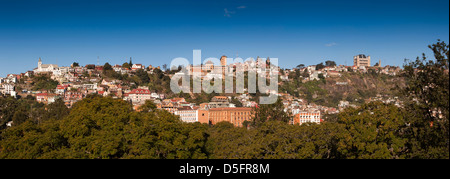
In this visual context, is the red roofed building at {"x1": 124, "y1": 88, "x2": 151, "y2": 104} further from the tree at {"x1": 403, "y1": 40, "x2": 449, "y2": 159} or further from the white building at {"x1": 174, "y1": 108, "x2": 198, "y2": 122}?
the tree at {"x1": 403, "y1": 40, "x2": 449, "y2": 159}

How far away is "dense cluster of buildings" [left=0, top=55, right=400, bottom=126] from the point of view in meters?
60.8

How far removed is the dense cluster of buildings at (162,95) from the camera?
60844mm

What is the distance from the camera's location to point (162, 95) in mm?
85062

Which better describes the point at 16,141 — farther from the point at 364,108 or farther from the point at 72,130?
the point at 364,108

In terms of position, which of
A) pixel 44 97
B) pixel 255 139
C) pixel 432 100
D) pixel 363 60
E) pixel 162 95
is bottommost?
pixel 255 139

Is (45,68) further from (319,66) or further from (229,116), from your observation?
(319,66)

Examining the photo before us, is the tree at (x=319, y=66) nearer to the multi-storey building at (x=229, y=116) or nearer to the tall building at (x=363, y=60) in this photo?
the tall building at (x=363, y=60)

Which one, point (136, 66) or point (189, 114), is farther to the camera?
point (136, 66)

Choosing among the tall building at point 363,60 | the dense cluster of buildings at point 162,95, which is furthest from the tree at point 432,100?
the tall building at point 363,60

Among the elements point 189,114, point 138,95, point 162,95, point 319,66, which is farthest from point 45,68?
point 319,66

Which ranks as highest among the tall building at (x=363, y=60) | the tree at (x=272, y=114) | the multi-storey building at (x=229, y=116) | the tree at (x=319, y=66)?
the tall building at (x=363, y=60)

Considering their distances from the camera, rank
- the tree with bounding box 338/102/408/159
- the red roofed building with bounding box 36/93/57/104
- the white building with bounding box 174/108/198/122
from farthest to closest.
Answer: the red roofed building with bounding box 36/93/57/104 < the white building with bounding box 174/108/198/122 < the tree with bounding box 338/102/408/159

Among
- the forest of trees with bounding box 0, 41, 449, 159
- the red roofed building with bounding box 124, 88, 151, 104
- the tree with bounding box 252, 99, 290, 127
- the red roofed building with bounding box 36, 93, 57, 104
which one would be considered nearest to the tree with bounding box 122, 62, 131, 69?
the red roofed building with bounding box 124, 88, 151, 104
